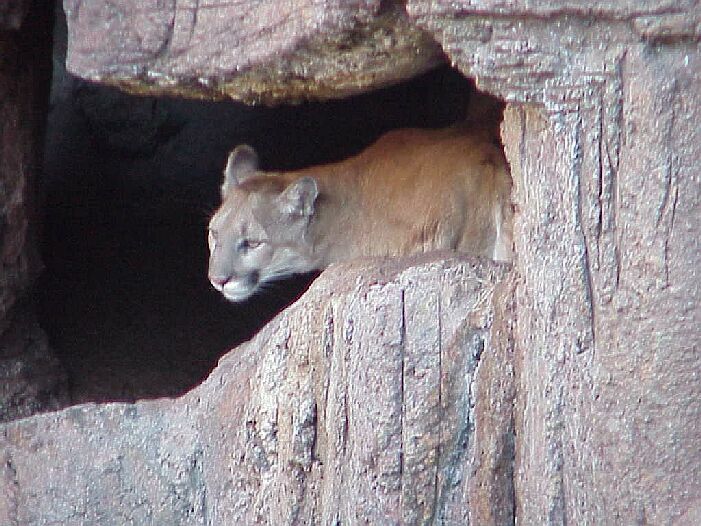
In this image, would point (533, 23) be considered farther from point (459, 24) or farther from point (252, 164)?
point (252, 164)

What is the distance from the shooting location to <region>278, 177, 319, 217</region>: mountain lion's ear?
412 cm

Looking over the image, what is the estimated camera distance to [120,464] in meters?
3.47

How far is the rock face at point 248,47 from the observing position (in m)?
2.77

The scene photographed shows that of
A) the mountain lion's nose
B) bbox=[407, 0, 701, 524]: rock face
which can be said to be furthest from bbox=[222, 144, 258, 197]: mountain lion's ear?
bbox=[407, 0, 701, 524]: rock face

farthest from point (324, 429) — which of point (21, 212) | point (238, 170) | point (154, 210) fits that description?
point (154, 210)

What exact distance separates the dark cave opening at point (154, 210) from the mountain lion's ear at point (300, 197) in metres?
1.18

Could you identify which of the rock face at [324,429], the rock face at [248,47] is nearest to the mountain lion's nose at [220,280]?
the rock face at [324,429]

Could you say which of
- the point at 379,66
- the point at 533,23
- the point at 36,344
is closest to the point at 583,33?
the point at 533,23

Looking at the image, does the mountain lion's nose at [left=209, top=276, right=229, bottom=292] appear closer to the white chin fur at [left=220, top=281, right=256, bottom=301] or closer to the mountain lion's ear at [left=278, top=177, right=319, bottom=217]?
the white chin fur at [left=220, top=281, right=256, bottom=301]

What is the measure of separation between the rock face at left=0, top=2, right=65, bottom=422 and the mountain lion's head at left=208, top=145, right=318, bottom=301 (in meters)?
0.73

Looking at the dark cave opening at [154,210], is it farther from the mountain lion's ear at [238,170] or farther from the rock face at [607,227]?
the rock face at [607,227]

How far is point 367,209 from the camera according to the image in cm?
412

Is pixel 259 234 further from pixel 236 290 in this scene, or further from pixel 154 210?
pixel 154 210

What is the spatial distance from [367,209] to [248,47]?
1.27m
